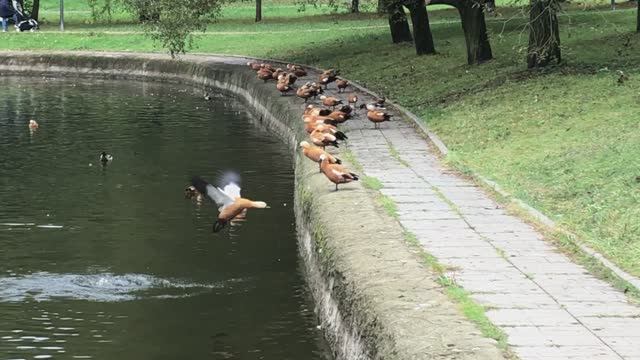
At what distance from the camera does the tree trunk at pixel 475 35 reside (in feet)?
112

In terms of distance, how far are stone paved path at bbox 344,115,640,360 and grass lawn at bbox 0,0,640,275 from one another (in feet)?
2.56

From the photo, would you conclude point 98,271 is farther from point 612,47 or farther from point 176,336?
point 612,47

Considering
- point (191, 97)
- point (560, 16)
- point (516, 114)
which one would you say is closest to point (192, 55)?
point (191, 97)

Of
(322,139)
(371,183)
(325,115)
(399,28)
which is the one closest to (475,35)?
(325,115)

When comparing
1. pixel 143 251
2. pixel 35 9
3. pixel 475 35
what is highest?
pixel 475 35

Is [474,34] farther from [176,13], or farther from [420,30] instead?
[176,13]

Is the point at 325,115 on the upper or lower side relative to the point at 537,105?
lower

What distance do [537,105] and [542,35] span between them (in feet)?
13.9

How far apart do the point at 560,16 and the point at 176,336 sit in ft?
110

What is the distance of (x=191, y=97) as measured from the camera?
149 feet

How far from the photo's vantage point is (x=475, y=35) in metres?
34.4

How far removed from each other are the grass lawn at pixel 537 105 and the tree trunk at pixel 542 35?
46 centimetres

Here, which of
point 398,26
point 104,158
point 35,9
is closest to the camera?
point 104,158

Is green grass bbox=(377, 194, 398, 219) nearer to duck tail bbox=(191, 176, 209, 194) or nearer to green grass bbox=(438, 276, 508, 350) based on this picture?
duck tail bbox=(191, 176, 209, 194)
